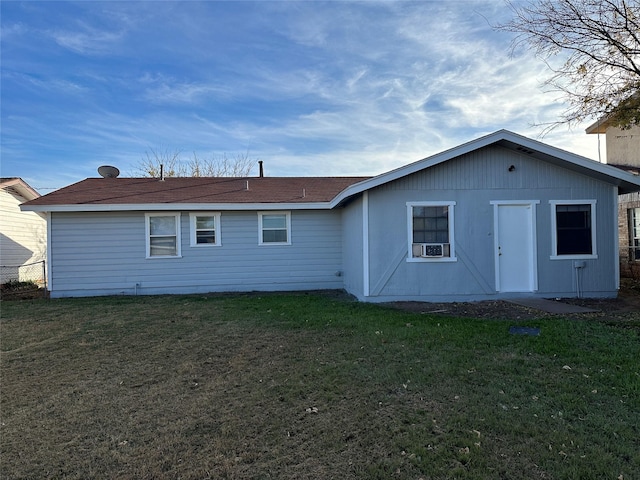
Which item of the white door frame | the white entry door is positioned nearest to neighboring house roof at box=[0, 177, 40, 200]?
the white door frame

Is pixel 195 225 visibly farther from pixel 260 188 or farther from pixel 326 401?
pixel 326 401

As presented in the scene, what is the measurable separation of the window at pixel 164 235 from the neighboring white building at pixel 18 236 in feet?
15.1

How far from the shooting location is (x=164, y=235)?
444 inches

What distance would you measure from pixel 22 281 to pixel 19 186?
11.4ft

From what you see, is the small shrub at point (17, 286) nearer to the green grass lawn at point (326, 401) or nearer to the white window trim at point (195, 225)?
the white window trim at point (195, 225)

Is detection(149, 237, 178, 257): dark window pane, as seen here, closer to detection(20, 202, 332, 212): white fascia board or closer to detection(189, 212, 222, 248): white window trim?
detection(189, 212, 222, 248): white window trim

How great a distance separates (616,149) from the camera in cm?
1499

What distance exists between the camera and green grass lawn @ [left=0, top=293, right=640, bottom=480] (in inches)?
105

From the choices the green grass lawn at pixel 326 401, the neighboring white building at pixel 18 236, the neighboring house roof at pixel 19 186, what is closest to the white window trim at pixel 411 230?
the green grass lawn at pixel 326 401

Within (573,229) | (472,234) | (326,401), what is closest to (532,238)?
(573,229)

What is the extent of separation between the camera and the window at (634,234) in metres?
12.2

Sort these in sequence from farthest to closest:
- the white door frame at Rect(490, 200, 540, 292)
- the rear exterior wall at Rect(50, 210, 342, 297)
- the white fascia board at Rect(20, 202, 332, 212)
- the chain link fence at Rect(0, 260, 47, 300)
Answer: the chain link fence at Rect(0, 260, 47, 300)
the rear exterior wall at Rect(50, 210, 342, 297)
the white fascia board at Rect(20, 202, 332, 212)
the white door frame at Rect(490, 200, 540, 292)

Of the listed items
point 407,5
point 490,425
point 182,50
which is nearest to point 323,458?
point 490,425

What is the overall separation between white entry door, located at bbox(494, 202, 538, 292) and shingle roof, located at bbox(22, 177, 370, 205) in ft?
15.6
